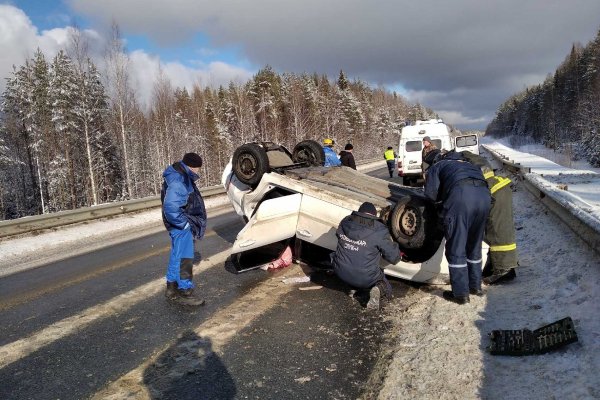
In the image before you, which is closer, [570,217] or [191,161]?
[191,161]

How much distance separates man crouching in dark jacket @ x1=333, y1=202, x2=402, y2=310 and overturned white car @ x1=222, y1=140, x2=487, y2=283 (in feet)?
→ 1.10

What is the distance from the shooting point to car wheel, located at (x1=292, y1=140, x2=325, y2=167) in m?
7.39

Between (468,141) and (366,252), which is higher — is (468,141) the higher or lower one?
the higher one

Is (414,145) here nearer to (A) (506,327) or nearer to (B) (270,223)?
(B) (270,223)

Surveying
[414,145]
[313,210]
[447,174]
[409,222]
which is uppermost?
[414,145]

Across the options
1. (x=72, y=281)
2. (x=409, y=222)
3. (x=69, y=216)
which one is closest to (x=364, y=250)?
(x=409, y=222)

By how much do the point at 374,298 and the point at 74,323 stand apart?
Answer: 301cm

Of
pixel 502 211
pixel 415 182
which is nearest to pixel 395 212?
pixel 502 211

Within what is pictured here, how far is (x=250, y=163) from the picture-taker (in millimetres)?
5926

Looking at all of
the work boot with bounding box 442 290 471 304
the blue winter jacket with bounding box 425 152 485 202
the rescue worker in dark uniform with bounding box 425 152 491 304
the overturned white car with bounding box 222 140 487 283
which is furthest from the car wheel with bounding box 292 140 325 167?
the work boot with bounding box 442 290 471 304

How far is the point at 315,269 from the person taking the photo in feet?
18.7

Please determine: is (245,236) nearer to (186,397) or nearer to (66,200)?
(186,397)

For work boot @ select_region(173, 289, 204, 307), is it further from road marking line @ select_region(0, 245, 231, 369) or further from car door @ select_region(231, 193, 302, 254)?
car door @ select_region(231, 193, 302, 254)

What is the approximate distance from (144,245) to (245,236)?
12.5 feet
